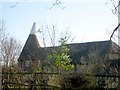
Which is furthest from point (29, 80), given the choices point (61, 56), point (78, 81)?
point (61, 56)

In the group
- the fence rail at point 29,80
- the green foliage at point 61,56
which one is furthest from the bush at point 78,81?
the green foliage at point 61,56

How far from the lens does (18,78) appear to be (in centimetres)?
430

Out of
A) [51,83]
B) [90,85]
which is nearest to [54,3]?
[90,85]

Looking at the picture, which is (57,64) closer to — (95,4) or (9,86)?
(9,86)

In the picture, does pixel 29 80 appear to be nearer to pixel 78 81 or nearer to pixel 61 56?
pixel 78 81

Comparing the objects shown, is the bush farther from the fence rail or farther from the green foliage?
the green foliage

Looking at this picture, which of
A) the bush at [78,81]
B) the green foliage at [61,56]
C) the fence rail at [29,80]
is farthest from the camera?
the green foliage at [61,56]

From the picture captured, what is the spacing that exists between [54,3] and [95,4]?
674mm

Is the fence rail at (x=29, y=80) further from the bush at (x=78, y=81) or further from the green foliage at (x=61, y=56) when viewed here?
the green foliage at (x=61, y=56)

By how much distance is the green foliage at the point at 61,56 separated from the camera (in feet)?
15.2

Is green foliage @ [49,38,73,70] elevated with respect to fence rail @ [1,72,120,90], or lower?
elevated

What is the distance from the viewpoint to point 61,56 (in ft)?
16.2

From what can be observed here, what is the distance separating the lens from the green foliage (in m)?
4.63

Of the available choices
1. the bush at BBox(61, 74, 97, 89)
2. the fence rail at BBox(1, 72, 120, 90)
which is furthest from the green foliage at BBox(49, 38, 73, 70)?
the bush at BBox(61, 74, 97, 89)
